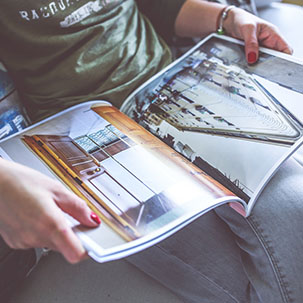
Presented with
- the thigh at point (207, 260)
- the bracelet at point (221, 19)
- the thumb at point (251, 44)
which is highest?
the bracelet at point (221, 19)

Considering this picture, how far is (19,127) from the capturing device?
0.68 metres

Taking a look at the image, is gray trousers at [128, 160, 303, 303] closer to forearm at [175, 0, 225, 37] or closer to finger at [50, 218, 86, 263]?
finger at [50, 218, 86, 263]

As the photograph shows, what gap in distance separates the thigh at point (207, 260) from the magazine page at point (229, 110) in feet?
0.36

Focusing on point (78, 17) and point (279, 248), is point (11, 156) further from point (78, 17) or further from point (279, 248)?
point (279, 248)

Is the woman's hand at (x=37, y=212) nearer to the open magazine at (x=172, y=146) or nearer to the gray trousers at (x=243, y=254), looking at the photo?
the open magazine at (x=172, y=146)

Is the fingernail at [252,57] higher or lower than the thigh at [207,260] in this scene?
higher

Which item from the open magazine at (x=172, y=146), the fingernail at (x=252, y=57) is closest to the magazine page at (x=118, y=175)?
the open magazine at (x=172, y=146)

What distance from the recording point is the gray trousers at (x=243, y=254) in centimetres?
50

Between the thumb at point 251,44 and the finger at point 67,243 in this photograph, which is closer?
the finger at point 67,243

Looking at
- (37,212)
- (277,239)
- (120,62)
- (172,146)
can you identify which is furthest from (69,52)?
(277,239)

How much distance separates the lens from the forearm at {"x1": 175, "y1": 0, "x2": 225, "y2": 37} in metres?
0.78

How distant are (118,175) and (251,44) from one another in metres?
0.38

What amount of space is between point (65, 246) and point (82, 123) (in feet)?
0.92

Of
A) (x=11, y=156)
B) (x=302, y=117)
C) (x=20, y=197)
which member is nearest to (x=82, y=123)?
(x=11, y=156)
